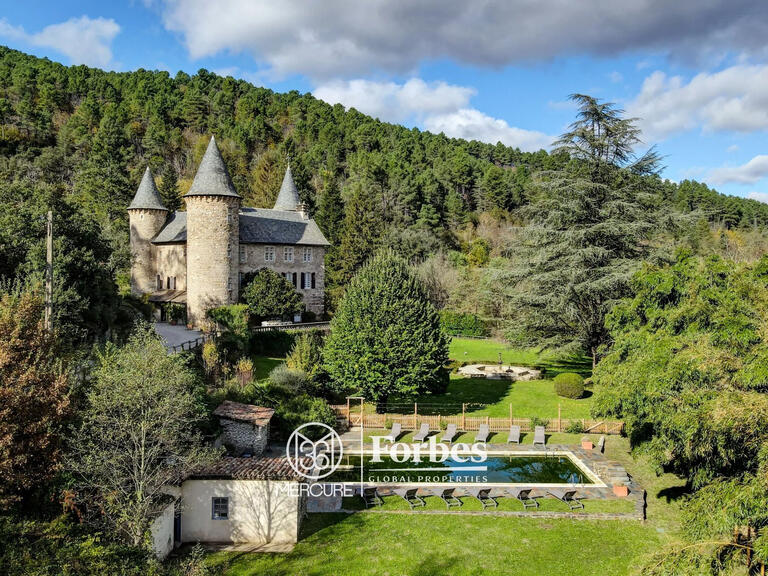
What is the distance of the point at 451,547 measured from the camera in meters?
13.9

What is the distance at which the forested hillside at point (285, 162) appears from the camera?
2254 inches

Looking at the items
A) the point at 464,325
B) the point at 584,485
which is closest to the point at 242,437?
the point at 584,485

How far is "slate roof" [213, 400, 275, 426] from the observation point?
66.5 feet

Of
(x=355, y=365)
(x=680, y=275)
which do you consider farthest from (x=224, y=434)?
(x=680, y=275)

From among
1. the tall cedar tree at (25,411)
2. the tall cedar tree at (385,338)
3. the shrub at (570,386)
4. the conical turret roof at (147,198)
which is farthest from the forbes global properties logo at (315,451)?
the conical turret roof at (147,198)

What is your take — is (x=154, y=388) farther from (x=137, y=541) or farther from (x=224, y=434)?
(x=224, y=434)

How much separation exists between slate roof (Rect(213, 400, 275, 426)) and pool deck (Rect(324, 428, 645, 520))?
3579mm

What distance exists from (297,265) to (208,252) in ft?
31.0

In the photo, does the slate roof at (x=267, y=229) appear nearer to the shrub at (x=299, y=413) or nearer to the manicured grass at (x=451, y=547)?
the shrub at (x=299, y=413)

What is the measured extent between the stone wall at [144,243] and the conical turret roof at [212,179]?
33.0 ft

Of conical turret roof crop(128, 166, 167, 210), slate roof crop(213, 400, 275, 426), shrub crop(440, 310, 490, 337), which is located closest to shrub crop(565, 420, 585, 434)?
slate roof crop(213, 400, 275, 426)

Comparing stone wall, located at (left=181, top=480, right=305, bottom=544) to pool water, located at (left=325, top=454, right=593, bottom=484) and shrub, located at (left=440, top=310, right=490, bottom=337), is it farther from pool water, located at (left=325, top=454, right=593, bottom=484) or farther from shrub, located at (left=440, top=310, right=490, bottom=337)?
shrub, located at (left=440, top=310, right=490, bottom=337)

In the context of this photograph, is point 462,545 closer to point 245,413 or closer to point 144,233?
point 245,413

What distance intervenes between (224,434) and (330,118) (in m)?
88.8
